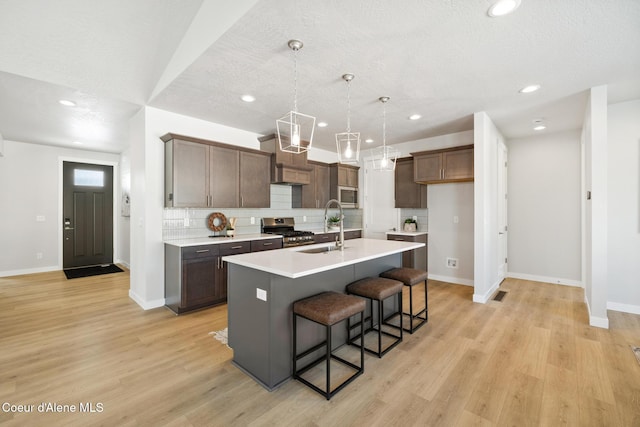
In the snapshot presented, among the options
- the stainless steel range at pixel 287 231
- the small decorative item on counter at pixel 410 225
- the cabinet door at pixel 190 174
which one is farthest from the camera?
the small decorative item on counter at pixel 410 225

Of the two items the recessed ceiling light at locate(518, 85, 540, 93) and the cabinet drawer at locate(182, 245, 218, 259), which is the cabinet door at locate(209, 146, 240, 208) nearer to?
the cabinet drawer at locate(182, 245, 218, 259)

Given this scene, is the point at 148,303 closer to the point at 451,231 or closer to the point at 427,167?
the point at 427,167

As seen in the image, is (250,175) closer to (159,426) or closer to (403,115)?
(403,115)

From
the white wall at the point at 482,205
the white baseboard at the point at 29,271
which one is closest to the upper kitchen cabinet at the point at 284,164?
the white wall at the point at 482,205

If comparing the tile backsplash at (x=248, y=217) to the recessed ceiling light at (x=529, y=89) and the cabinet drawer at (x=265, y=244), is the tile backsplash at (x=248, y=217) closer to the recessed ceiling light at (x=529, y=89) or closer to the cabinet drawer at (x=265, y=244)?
the cabinet drawer at (x=265, y=244)

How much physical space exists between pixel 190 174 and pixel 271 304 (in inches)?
96.8

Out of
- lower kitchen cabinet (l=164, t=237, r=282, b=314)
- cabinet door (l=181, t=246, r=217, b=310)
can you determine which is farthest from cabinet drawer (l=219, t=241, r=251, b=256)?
cabinet door (l=181, t=246, r=217, b=310)

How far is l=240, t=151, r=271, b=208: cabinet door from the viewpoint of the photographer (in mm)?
4328

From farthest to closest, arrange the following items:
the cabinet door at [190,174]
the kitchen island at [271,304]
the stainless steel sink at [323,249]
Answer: the cabinet door at [190,174] < the stainless steel sink at [323,249] < the kitchen island at [271,304]

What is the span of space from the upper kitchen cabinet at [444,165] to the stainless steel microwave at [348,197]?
1.52 m

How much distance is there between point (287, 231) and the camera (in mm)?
→ 5039

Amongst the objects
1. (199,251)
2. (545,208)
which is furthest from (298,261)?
(545,208)

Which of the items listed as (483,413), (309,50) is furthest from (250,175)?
(483,413)

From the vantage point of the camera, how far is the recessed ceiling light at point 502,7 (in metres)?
1.79
